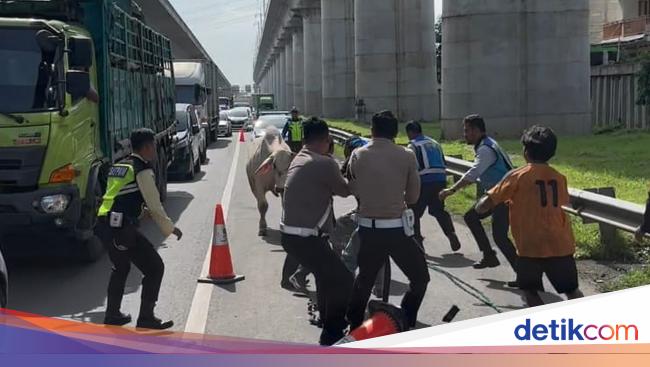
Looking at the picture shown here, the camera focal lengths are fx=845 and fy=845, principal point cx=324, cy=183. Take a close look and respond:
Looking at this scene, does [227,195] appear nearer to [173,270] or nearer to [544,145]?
[173,270]

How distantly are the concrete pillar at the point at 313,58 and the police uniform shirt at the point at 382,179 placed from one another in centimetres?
6508

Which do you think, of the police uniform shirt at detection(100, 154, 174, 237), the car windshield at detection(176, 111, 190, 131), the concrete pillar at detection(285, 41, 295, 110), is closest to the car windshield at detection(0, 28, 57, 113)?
the police uniform shirt at detection(100, 154, 174, 237)

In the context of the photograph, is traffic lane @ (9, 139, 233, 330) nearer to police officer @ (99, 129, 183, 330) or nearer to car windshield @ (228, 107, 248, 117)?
police officer @ (99, 129, 183, 330)

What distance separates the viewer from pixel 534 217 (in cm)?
594

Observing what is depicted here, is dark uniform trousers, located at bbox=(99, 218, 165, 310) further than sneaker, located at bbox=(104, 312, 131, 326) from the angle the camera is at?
No

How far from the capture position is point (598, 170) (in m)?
15.9

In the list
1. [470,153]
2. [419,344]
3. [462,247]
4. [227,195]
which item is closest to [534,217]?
[419,344]

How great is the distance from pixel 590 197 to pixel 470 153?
12033 millimetres

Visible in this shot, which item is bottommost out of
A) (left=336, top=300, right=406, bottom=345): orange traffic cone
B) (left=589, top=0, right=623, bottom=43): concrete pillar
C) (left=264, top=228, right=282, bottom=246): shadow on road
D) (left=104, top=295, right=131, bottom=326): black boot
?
(left=264, top=228, right=282, bottom=246): shadow on road

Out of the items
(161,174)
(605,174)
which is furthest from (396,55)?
(161,174)

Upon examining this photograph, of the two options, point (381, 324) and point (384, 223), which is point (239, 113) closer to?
point (384, 223)

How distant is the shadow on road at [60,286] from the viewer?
25.9 ft

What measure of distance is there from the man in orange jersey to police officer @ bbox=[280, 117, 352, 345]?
1261 millimetres

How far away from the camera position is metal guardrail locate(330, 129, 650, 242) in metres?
8.45
